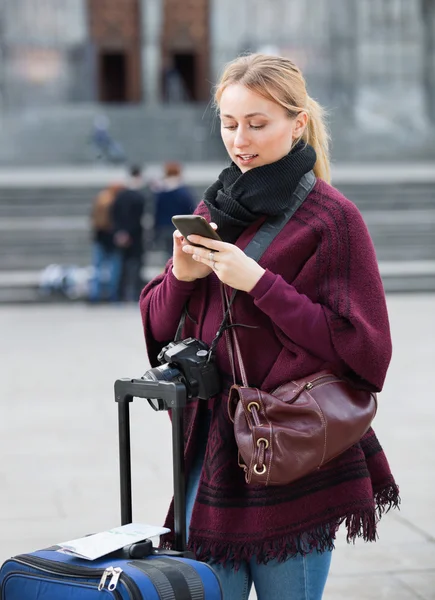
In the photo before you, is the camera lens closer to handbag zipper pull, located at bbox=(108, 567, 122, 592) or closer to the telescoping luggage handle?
the telescoping luggage handle

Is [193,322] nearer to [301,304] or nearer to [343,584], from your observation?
[301,304]

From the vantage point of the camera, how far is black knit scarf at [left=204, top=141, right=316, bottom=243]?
2.63 metres

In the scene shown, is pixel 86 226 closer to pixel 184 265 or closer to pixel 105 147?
pixel 105 147

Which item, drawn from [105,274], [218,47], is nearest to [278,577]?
[105,274]

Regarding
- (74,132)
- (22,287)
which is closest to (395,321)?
(22,287)

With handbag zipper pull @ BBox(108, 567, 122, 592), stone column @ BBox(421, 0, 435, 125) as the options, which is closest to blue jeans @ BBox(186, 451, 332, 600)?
handbag zipper pull @ BBox(108, 567, 122, 592)

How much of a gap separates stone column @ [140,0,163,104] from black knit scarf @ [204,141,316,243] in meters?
33.2

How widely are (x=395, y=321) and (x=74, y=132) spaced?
18.6m

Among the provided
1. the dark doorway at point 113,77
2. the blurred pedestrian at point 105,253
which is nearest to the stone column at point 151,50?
the dark doorway at point 113,77

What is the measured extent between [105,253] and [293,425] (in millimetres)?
12233

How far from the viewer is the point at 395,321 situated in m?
12.8

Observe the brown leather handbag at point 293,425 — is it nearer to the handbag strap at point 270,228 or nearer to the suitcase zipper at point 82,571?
the handbag strap at point 270,228

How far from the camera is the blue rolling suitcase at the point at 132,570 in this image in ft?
7.67

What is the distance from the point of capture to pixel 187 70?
37.5 metres
